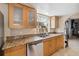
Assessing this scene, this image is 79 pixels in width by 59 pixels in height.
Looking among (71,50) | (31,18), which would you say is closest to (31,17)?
(31,18)

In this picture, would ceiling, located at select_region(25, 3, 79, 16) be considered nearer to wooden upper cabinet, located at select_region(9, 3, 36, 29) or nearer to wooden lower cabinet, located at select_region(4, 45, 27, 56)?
wooden upper cabinet, located at select_region(9, 3, 36, 29)

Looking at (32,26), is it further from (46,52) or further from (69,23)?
(69,23)

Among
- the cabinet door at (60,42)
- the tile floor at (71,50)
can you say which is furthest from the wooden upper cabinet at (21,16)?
the tile floor at (71,50)

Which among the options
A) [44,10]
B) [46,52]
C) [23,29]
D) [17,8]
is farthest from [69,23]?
[17,8]

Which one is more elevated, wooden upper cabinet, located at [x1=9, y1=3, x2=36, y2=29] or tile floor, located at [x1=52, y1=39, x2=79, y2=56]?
wooden upper cabinet, located at [x1=9, y1=3, x2=36, y2=29]

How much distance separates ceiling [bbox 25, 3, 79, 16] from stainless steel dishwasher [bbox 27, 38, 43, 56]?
0.52 meters

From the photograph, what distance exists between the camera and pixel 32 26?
1.88 meters

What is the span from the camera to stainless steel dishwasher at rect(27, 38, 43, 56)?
177 cm

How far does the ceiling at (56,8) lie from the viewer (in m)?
1.73

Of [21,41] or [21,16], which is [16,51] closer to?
[21,41]

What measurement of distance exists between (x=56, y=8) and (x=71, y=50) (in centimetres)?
73

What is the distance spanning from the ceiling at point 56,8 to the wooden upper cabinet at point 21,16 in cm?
14

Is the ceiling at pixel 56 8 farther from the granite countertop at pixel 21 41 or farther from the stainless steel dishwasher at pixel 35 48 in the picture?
the stainless steel dishwasher at pixel 35 48

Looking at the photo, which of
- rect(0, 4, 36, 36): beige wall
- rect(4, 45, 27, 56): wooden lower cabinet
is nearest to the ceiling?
rect(0, 4, 36, 36): beige wall
